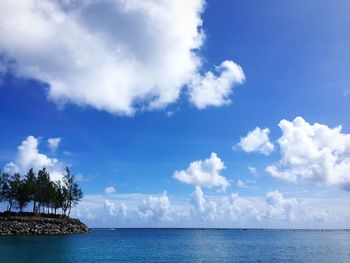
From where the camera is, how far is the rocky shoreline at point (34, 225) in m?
104

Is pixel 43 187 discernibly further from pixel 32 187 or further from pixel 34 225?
pixel 34 225

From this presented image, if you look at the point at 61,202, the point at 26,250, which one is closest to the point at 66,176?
the point at 61,202

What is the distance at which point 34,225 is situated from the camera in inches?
4313

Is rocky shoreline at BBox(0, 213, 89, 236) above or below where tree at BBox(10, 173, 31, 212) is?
below

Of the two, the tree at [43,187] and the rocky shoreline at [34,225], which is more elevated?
the tree at [43,187]

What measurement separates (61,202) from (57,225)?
13.3 m

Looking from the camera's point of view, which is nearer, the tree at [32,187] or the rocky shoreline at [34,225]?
the rocky shoreline at [34,225]

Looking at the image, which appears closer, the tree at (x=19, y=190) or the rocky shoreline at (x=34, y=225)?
the rocky shoreline at (x=34, y=225)

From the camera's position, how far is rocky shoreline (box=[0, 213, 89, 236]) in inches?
4077

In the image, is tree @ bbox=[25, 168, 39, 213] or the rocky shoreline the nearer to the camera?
the rocky shoreline

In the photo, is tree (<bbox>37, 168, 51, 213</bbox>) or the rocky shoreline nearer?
the rocky shoreline

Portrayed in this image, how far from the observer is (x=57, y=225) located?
11912 centimetres

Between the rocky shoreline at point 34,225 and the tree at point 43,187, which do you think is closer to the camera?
the rocky shoreline at point 34,225

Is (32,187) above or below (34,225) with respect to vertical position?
above
